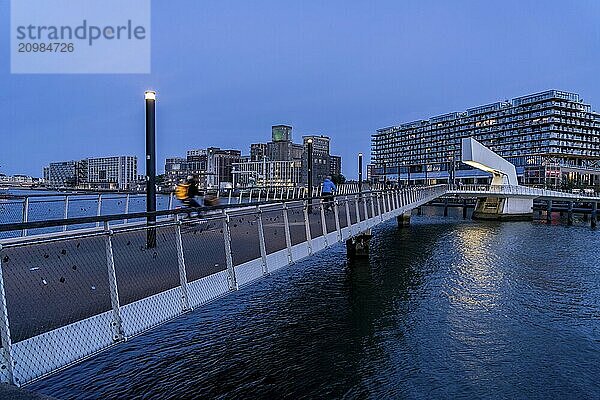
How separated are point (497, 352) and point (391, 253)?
14.7 meters

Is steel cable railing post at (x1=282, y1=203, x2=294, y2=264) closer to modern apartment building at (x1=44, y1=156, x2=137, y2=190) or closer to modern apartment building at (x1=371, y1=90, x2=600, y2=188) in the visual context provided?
modern apartment building at (x1=371, y1=90, x2=600, y2=188)

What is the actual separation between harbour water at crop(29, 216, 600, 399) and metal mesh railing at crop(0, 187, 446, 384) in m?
1.95

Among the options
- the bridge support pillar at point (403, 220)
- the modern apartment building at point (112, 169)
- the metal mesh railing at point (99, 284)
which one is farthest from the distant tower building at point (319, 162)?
the metal mesh railing at point (99, 284)

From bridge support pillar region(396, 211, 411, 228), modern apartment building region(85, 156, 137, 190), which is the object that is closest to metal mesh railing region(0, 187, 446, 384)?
bridge support pillar region(396, 211, 411, 228)

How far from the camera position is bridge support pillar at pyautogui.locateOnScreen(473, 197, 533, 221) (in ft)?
168

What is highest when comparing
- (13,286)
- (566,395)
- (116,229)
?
(116,229)

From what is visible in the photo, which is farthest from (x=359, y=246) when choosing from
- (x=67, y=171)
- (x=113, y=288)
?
(x=67, y=171)

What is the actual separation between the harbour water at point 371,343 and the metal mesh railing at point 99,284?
195 centimetres

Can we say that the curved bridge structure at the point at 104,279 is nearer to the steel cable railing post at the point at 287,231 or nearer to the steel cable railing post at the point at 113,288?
the steel cable railing post at the point at 113,288

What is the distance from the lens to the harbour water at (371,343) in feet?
27.5

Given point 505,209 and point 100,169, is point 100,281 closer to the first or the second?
point 505,209

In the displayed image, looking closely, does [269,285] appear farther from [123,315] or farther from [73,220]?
[73,220]

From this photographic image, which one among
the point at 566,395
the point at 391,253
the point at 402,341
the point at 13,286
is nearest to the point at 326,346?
the point at 402,341

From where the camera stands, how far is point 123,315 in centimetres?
593
